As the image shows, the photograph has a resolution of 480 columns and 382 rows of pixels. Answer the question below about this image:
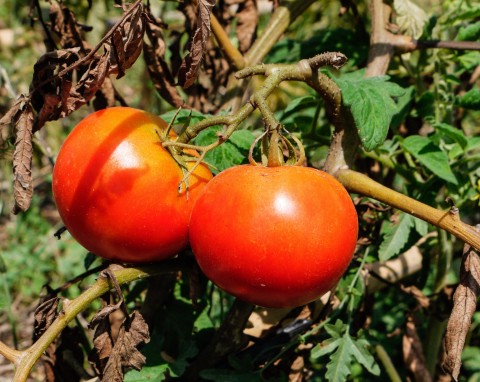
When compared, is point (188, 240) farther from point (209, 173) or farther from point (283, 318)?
point (283, 318)

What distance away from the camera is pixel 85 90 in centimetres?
81

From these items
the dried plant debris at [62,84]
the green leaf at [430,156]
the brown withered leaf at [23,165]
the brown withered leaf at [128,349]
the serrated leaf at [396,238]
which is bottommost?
the serrated leaf at [396,238]

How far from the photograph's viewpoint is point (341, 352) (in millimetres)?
1040

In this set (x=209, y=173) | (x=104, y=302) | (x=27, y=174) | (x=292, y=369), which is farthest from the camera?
(x=292, y=369)

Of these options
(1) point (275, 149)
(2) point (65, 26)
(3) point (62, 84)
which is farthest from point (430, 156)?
(2) point (65, 26)

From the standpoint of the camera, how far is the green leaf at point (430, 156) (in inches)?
41.4

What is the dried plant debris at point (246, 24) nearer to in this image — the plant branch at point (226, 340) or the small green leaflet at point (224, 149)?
the small green leaflet at point (224, 149)

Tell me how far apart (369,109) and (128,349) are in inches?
19.6

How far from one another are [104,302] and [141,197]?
0.31 metres

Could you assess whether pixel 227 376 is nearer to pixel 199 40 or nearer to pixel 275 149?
pixel 275 149

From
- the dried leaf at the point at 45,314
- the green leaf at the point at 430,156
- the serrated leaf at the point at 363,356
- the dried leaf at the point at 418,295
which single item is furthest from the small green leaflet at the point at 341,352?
the dried leaf at the point at 45,314

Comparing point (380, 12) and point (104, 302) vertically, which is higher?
point (380, 12)

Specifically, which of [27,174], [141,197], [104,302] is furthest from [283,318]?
[27,174]

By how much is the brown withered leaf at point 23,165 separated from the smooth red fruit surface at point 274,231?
0.22m
